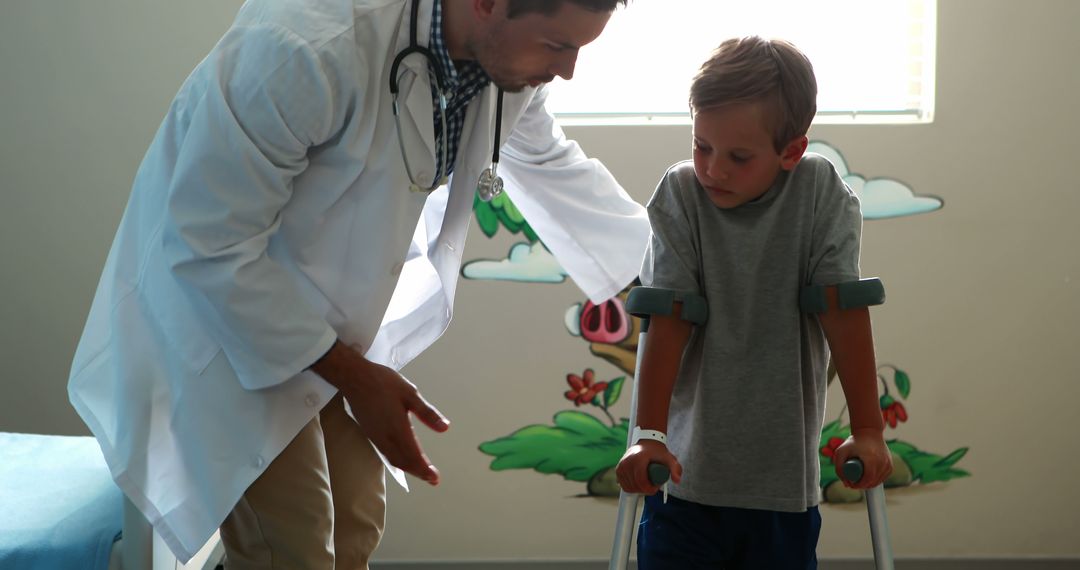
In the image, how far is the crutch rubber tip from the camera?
1.22 meters

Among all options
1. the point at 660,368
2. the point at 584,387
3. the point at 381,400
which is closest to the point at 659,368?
the point at 660,368

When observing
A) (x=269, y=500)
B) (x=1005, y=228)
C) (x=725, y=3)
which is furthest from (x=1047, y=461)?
(x=269, y=500)

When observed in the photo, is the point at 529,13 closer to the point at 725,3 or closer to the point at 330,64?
the point at 330,64

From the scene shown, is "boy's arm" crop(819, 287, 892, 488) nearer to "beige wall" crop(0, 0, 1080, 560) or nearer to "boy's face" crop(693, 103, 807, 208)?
"boy's face" crop(693, 103, 807, 208)

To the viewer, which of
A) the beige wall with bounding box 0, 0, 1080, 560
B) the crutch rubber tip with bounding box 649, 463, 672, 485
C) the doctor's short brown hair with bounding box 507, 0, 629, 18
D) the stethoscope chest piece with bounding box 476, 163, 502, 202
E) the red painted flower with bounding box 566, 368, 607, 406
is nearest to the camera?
the crutch rubber tip with bounding box 649, 463, 672, 485

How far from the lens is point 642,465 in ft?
4.08

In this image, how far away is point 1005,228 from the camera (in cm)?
252

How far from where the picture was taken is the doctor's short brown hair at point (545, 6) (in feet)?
4.35

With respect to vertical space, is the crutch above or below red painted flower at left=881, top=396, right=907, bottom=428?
above

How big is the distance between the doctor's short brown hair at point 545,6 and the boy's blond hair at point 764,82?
6.1 inches

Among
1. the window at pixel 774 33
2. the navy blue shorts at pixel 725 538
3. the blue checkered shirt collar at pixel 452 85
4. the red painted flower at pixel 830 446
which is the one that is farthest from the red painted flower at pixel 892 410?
the blue checkered shirt collar at pixel 452 85

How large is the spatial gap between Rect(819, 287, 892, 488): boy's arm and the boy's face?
17cm

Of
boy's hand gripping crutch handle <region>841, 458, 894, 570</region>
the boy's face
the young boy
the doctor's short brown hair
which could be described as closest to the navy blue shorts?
the young boy

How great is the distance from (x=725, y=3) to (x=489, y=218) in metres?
0.78
